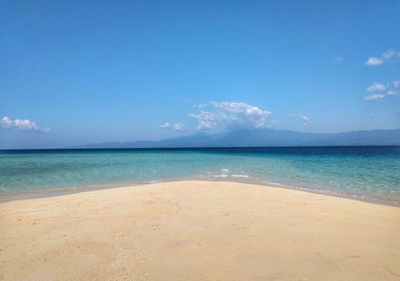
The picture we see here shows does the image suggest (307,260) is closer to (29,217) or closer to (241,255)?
(241,255)

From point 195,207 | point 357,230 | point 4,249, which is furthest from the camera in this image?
point 195,207

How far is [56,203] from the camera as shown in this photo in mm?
10586

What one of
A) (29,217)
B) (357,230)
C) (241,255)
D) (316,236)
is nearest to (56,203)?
(29,217)

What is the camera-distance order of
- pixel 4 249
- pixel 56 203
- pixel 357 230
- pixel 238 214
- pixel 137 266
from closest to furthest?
pixel 137 266
pixel 4 249
pixel 357 230
pixel 238 214
pixel 56 203

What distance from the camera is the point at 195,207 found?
9.43m

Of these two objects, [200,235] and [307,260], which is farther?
[200,235]

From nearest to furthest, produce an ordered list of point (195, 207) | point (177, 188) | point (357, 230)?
1. point (357, 230)
2. point (195, 207)
3. point (177, 188)

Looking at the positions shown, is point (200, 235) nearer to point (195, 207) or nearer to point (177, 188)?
point (195, 207)

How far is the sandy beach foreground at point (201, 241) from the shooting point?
4.69m

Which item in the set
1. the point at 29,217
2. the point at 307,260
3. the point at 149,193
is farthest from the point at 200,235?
the point at 149,193

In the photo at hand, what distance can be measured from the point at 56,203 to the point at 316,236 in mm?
8871

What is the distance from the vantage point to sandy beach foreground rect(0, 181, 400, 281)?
4688 millimetres

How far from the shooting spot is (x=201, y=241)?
19.8ft

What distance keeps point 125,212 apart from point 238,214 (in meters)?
3.39
